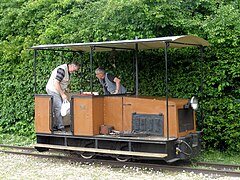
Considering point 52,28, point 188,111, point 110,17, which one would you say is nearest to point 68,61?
point 52,28

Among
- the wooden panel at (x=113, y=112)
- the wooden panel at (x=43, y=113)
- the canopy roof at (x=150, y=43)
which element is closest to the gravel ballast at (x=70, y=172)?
the wooden panel at (x=43, y=113)

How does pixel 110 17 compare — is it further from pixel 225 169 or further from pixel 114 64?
pixel 225 169

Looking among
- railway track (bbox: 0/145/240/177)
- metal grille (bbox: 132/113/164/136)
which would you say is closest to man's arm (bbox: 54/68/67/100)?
railway track (bbox: 0/145/240/177)

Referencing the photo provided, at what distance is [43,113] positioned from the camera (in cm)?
1073

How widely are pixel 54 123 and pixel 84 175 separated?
7.14 feet

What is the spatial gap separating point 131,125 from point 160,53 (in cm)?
253

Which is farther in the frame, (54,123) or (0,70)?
(0,70)

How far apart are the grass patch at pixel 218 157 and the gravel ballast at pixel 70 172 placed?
154 centimetres

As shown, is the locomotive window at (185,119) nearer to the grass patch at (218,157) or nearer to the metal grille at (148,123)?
the metal grille at (148,123)

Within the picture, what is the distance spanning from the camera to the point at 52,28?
44.4ft

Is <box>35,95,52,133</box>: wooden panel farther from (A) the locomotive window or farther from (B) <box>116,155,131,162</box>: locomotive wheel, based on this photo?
(A) the locomotive window

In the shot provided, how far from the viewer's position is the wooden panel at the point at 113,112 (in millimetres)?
9984

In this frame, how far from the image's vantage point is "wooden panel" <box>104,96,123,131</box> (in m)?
9.98

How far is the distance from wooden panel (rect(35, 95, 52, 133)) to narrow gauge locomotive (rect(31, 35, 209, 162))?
0.08ft
